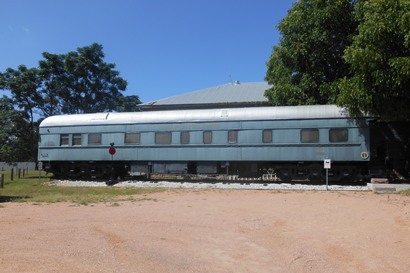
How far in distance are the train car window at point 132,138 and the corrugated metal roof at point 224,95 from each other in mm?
11849

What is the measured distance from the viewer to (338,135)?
1755 centimetres

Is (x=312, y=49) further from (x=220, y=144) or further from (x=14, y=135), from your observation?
(x=14, y=135)

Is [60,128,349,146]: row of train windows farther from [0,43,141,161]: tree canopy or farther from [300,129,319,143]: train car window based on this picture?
[0,43,141,161]: tree canopy

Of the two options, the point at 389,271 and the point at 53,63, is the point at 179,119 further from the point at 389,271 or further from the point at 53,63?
the point at 53,63

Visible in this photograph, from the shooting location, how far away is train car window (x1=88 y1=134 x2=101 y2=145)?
68.8ft

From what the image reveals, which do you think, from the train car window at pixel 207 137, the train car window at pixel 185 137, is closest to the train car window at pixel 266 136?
the train car window at pixel 207 137

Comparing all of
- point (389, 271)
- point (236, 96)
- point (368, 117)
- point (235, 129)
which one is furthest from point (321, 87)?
point (389, 271)

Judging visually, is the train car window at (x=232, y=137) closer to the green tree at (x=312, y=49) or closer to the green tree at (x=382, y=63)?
the green tree at (x=312, y=49)

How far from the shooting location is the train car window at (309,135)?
58.3ft

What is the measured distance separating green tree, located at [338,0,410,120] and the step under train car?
1.33 meters

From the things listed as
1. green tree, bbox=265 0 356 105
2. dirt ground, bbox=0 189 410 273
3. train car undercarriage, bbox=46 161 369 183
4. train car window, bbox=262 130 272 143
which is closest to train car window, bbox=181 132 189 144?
train car undercarriage, bbox=46 161 369 183

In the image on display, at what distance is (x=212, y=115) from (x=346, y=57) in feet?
21.8

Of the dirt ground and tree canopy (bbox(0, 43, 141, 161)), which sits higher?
tree canopy (bbox(0, 43, 141, 161))

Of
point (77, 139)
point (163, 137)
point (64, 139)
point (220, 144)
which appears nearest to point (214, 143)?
point (220, 144)
